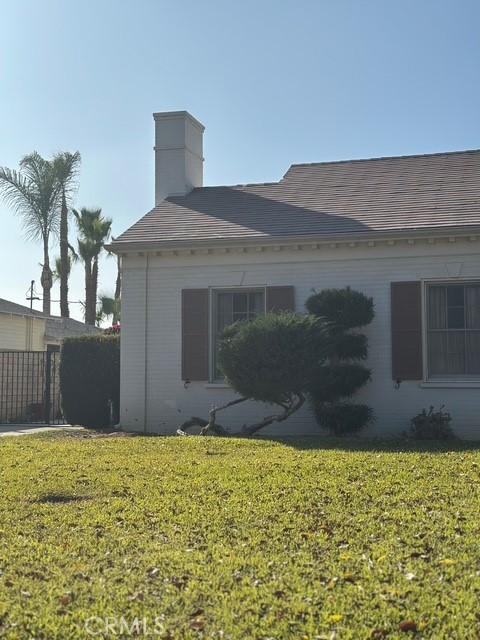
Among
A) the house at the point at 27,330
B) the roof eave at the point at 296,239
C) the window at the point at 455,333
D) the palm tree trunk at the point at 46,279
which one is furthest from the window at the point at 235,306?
the palm tree trunk at the point at 46,279

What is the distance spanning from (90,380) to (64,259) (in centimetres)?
1774

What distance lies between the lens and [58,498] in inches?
307

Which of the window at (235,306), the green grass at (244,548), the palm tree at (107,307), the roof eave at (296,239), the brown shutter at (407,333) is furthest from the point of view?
the palm tree at (107,307)

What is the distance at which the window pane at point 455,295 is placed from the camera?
14289 millimetres

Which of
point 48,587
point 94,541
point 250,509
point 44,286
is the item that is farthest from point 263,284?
point 44,286

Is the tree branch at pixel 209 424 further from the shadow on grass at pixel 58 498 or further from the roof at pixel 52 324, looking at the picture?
the roof at pixel 52 324

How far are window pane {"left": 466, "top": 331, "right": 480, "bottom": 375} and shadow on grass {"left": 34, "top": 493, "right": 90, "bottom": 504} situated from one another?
27.9 feet

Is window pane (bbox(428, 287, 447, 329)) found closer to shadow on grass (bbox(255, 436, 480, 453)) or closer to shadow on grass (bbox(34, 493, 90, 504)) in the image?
shadow on grass (bbox(255, 436, 480, 453))

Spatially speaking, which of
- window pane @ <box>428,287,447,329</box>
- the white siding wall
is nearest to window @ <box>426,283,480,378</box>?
window pane @ <box>428,287,447,329</box>

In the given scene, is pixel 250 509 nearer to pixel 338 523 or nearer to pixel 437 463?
pixel 338 523

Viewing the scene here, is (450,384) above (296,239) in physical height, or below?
below

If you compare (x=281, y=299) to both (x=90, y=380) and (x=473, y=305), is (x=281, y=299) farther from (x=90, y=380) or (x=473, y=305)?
(x=90, y=380)

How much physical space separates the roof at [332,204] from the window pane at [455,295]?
1178 mm

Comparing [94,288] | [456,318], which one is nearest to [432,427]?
[456,318]
